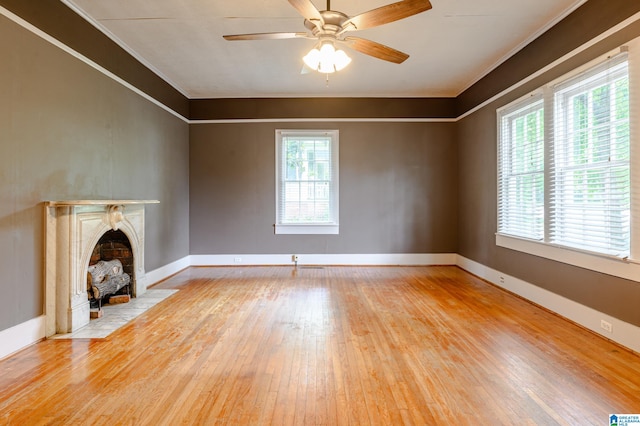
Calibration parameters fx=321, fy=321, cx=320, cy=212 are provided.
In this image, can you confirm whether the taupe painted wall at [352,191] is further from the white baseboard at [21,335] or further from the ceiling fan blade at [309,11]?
the ceiling fan blade at [309,11]

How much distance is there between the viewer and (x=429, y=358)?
2.49m

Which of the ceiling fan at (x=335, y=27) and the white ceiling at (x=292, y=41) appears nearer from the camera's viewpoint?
the ceiling fan at (x=335, y=27)

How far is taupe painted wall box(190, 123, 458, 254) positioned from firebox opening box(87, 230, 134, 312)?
205 cm

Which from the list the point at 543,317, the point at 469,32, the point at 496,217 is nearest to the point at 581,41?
the point at 469,32

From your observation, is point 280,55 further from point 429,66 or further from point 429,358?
point 429,358

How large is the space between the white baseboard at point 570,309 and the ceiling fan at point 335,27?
2.95m

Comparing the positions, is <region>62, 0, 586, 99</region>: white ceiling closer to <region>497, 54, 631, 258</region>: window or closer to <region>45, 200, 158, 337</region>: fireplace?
<region>497, 54, 631, 258</region>: window

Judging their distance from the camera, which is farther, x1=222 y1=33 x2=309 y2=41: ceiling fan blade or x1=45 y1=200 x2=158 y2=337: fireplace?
x1=45 y1=200 x2=158 y2=337: fireplace

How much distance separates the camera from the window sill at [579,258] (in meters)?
2.62

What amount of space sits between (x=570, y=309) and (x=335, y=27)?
3479 millimetres

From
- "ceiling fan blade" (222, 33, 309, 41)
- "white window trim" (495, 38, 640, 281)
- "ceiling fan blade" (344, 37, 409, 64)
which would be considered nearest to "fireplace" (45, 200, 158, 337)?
"ceiling fan blade" (222, 33, 309, 41)

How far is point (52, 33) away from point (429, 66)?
445cm

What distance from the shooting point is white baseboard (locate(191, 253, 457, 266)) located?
6.07m

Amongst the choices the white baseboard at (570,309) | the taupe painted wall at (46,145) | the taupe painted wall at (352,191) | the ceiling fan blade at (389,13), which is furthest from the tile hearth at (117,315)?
the white baseboard at (570,309)
